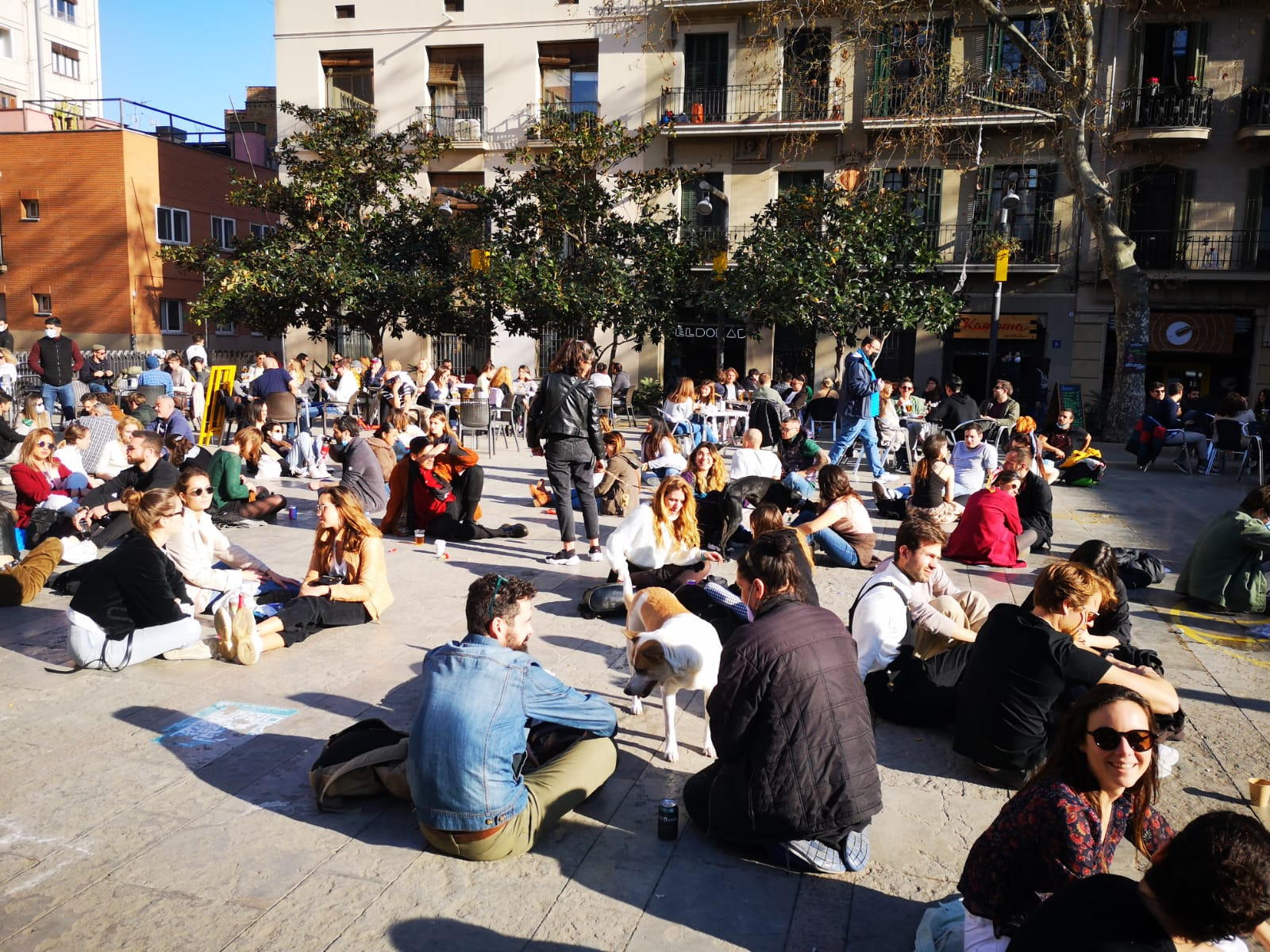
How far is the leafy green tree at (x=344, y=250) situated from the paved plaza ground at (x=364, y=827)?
54.9 ft

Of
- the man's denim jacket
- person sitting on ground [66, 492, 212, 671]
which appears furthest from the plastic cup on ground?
person sitting on ground [66, 492, 212, 671]

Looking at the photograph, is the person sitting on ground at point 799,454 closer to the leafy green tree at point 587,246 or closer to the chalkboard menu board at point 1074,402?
the chalkboard menu board at point 1074,402

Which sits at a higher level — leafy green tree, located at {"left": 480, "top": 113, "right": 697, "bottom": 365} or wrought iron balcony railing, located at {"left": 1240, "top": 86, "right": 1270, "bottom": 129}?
wrought iron balcony railing, located at {"left": 1240, "top": 86, "right": 1270, "bottom": 129}

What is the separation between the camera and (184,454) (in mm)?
10039

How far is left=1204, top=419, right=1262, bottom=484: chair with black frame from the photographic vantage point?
14148 mm

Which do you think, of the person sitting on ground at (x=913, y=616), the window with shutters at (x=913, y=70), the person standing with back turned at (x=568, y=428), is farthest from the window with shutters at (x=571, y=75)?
the person sitting on ground at (x=913, y=616)

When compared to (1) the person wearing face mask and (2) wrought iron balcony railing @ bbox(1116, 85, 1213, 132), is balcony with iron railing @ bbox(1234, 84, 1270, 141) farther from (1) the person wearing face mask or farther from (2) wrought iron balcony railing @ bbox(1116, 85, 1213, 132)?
(1) the person wearing face mask

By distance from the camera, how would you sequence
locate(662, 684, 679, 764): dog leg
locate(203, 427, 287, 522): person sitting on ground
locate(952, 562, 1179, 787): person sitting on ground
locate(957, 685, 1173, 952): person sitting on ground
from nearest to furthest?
locate(957, 685, 1173, 952): person sitting on ground → locate(952, 562, 1179, 787): person sitting on ground → locate(662, 684, 679, 764): dog leg → locate(203, 427, 287, 522): person sitting on ground

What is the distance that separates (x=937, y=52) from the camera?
18875 mm

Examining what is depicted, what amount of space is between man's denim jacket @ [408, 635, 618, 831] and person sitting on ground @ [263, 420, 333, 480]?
987cm

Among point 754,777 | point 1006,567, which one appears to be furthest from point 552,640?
point 1006,567

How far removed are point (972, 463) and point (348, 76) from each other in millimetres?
24356

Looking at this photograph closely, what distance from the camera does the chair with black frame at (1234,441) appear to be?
1415 cm

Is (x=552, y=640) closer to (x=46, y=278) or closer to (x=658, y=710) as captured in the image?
(x=658, y=710)
